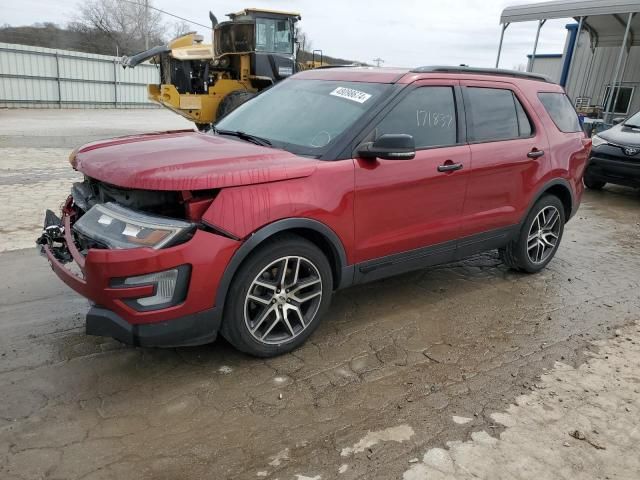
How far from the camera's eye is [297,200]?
3150mm

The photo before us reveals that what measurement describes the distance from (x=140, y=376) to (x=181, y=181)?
4.04 ft

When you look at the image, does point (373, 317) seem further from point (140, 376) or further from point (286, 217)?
point (140, 376)

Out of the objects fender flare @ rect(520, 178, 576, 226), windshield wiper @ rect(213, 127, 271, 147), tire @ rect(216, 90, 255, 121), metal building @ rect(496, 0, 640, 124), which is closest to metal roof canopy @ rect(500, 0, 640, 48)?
metal building @ rect(496, 0, 640, 124)

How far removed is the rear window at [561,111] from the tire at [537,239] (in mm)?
720

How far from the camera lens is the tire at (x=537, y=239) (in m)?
4.87

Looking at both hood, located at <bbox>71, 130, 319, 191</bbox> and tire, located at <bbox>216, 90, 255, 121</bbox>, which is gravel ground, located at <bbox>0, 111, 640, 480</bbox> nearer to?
hood, located at <bbox>71, 130, 319, 191</bbox>

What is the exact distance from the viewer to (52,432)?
8.54 feet

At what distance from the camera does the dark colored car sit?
28.5 ft

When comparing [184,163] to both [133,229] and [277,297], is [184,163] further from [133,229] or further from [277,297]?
[277,297]

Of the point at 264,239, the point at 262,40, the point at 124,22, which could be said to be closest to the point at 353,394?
the point at 264,239

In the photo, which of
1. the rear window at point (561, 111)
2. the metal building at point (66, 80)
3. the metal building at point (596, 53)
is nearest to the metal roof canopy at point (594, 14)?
the metal building at point (596, 53)

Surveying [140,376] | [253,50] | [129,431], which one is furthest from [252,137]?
[253,50]

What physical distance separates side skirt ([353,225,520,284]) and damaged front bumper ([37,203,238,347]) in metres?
1.14

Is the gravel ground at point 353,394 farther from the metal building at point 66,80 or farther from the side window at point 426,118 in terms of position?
the metal building at point 66,80
